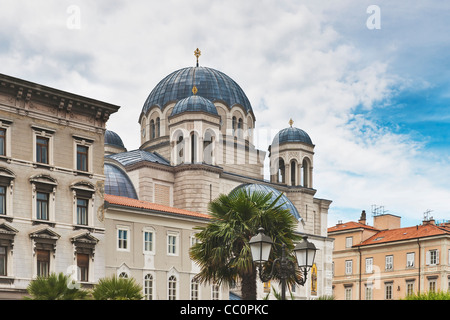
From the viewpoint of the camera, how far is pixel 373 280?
3150 inches

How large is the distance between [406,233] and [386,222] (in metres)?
7.72

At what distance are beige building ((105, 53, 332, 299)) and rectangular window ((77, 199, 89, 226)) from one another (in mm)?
2586

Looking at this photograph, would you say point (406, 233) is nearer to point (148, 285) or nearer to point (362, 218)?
point (362, 218)

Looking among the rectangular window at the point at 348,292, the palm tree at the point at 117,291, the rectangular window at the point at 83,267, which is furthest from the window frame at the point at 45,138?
the rectangular window at the point at 348,292

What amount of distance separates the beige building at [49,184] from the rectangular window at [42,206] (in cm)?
6

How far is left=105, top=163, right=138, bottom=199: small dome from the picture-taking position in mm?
61250

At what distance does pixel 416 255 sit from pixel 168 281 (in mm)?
38871

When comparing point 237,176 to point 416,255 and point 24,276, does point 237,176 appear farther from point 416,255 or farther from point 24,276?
point 24,276

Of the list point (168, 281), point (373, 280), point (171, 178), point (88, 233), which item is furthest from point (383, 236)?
point (88, 233)

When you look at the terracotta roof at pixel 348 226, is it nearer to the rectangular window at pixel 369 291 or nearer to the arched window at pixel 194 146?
the rectangular window at pixel 369 291

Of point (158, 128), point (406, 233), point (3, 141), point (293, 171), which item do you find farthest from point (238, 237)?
point (406, 233)

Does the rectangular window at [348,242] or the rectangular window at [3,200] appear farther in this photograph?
the rectangular window at [348,242]

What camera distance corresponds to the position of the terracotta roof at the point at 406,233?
7644 cm

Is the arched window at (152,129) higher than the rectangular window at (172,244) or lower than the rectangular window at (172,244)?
higher
